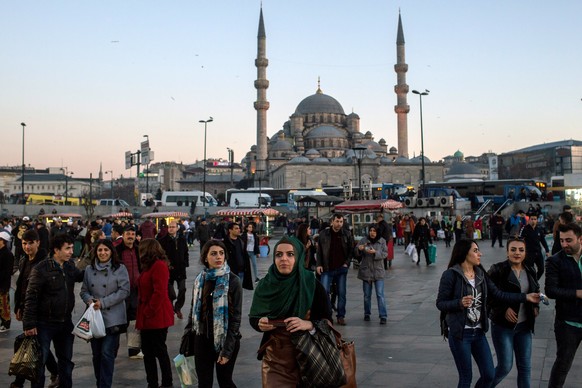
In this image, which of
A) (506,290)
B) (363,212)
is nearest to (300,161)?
(363,212)

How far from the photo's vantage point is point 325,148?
91312 mm

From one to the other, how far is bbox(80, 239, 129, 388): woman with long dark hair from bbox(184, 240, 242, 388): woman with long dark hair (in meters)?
1.03

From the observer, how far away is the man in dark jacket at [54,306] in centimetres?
502

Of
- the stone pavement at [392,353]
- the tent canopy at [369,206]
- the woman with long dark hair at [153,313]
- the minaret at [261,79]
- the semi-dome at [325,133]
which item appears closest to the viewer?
the woman with long dark hair at [153,313]

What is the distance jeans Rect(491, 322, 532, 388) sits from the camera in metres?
4.50

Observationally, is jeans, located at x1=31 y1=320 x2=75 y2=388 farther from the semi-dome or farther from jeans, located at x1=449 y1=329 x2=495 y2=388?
the semi-dome

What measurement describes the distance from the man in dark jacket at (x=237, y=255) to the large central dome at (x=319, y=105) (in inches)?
3528

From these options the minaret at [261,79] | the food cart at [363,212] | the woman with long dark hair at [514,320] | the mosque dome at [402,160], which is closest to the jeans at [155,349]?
the woman with long dark hair at [514,320]

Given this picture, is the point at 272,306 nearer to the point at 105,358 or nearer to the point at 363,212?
the point at 105,358

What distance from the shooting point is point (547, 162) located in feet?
332

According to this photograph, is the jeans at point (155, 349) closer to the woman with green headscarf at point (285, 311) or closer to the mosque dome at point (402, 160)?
the woman with green headscarf at point (285, 311)

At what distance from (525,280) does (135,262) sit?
3923mm

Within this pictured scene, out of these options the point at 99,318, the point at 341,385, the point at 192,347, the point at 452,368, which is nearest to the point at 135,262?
the point at 99,318

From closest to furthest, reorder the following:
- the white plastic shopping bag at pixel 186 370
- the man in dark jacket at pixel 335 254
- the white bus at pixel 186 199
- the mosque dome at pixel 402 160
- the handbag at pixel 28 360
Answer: the white plastic shopping bag at pixel 186 370 < the handbag at pixel 28 360 < the man in dark jacket at pixel 335 254 < the white bus at pixel 186 199 < the mosque dome at pixel 402 160
